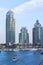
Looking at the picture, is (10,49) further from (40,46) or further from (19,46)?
(40,46)

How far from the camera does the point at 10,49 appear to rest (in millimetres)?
162125

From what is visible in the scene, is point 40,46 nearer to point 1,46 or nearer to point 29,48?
point 29,48

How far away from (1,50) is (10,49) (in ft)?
16.8

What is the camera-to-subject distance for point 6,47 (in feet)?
535

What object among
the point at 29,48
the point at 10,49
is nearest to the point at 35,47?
the point at 29,48

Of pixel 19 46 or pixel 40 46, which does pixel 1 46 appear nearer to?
pixel 19 46

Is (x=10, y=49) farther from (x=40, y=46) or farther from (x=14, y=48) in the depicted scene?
(x=40, y=46)

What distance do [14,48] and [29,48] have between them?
928cm

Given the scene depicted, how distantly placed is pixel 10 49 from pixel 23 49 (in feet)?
28.8

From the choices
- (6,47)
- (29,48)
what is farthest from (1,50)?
(29,48)

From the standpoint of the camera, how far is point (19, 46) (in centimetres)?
16212

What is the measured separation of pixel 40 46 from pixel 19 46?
1216cm

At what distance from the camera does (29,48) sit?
165 meters

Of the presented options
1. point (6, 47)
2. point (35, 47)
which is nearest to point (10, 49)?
point (6, 47)
